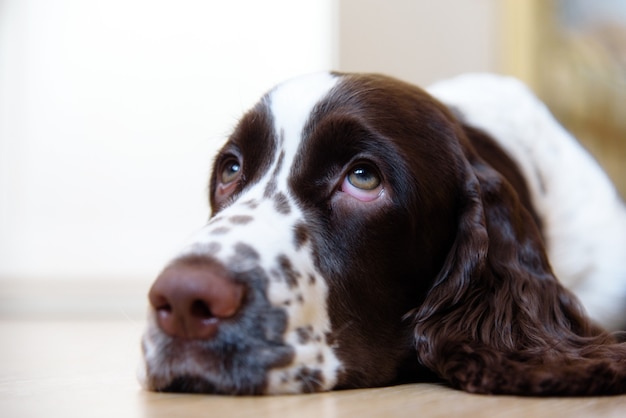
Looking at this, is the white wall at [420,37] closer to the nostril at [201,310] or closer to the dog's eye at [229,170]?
the dog's eye at [229,170]

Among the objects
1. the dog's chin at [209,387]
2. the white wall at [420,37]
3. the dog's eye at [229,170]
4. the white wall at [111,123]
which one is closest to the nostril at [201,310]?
the dog's chin at [209,387]

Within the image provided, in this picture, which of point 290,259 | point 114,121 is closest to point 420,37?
point 114,121

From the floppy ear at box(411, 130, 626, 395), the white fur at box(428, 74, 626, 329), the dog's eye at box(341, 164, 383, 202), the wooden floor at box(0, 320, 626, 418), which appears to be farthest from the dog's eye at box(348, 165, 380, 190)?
the white fur at box(428, 74, 626, 329)

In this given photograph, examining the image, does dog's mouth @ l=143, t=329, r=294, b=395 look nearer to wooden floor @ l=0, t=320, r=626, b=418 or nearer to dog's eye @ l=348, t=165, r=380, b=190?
wooden floor @ l=0, t=320, r=626, b=418

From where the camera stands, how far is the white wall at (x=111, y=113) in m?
5.54

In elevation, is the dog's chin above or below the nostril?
below

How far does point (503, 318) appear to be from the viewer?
2.00 metres

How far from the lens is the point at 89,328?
13.3 feet

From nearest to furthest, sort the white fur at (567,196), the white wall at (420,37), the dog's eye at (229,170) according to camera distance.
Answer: the dog's eye at (229,170) → the white fur at (567,196) → the white wall at (420,37)

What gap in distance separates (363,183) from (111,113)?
388cm

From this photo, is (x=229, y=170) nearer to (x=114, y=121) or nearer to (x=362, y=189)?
(x=362, y=189)

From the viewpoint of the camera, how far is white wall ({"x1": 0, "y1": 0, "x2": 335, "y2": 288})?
5.54 metres

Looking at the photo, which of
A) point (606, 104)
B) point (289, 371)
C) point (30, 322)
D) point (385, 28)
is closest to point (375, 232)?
point (289, 371)

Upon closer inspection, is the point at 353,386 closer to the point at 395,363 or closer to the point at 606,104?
the point at 395,363
